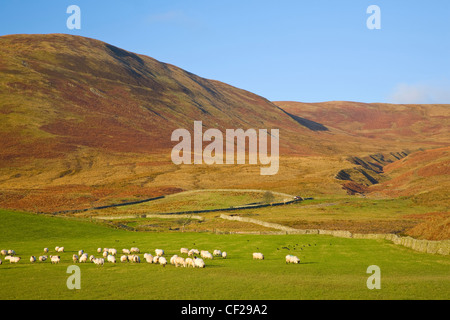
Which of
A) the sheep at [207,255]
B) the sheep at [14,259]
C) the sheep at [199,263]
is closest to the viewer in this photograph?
the sheep at [199,263]

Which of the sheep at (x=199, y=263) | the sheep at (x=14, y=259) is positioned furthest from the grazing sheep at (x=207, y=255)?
the sheep at (x=14, y=259)

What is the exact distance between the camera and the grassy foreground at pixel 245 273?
68.4 feet

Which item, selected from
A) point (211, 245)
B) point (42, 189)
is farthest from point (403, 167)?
point (211, 245)

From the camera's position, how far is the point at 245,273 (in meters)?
27.1

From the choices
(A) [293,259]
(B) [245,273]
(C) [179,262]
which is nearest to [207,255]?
(C) [179,262]

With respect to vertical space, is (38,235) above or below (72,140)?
below

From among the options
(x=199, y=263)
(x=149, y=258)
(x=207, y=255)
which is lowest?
(x=207, y=255)

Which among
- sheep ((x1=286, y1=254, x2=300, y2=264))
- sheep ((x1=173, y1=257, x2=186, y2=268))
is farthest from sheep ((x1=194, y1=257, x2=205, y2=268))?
sheep ((x1=286, y1=254, x2=300, y2=264))

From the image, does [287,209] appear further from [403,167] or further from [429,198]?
[403,167]

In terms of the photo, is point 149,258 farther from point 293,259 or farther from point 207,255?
point 293,259

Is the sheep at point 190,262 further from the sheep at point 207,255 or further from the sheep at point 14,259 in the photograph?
the sheep at point 14,259

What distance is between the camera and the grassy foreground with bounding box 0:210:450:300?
68.4ft

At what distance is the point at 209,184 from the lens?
13625cm
